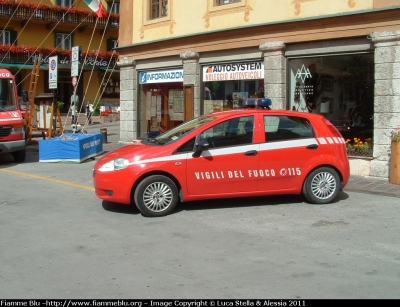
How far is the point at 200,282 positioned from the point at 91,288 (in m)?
1.05

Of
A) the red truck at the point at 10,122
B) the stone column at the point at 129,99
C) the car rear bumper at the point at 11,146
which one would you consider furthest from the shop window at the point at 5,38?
the car rear bumper at the point at 11,146

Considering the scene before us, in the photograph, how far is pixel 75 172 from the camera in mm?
13000

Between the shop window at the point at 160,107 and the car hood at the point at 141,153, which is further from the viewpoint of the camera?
the shop window at the point at 160,107

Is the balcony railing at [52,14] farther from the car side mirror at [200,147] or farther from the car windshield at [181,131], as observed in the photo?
the car side mirror at [200,147]

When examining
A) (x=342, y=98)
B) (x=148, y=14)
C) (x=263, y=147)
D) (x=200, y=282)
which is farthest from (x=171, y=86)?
(x=200, y=282)

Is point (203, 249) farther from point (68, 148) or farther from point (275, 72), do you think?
point (68, 148)

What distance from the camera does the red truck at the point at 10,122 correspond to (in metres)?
14.3

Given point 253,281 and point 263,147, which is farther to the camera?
point 263,147

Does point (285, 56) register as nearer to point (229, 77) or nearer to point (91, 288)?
point (229, 77)

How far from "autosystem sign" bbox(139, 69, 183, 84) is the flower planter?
752 cm

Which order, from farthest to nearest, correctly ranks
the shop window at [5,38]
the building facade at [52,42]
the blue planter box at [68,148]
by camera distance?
the shop window at [5,38] → the building facade at [52,42] → the blue planter box at [68,148]

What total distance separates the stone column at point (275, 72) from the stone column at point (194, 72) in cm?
260

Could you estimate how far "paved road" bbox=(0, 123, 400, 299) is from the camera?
5.09 meters

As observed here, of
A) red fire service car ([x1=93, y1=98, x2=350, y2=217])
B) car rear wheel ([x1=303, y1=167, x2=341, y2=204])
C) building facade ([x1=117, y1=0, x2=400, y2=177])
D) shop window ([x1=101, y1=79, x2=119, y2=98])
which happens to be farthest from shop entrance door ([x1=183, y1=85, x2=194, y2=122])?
shop window ([x1=101, y1=79, x2=119, y2=98])
